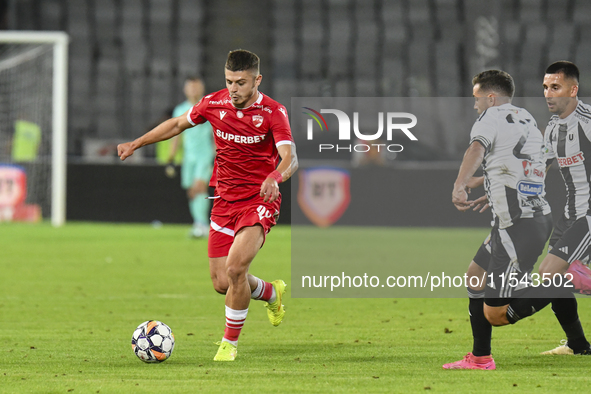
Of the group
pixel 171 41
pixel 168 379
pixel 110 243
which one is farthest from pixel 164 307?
pixel 171 41

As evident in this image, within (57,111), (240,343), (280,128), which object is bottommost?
(240,343)

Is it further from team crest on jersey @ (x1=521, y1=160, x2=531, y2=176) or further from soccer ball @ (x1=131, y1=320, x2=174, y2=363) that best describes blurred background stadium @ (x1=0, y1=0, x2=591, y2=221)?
team crest on jersey @ (x1=521, y1=160, x2=531, y2=176)

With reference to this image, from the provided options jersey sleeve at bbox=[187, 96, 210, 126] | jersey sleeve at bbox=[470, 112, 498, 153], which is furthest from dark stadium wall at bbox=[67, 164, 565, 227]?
jersey sleeve at bbox=[470, 112, 498, 153]

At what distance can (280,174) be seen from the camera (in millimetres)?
4555

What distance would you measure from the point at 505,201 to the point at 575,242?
0.60 meters

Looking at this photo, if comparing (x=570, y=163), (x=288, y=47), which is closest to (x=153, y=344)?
(x=570, y=163)

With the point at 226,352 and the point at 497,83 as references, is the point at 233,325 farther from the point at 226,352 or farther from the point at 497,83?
the point at 497,83

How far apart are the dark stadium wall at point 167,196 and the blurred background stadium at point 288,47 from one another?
3432 mm

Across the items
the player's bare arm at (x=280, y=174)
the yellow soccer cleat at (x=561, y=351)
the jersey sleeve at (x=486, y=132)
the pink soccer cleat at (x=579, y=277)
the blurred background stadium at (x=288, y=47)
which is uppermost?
the blurred background stadium at (x=288, y=47)

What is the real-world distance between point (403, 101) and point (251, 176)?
570 inches

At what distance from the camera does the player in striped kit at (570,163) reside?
4.64m

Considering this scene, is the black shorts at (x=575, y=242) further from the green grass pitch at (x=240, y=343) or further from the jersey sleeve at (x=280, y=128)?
the jersey sleeve at (x=280, y=128)

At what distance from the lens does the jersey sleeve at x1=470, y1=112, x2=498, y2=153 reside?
4238 mm

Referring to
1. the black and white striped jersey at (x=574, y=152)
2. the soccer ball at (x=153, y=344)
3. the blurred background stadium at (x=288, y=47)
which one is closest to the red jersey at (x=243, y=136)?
the soccer ball at (x=153, y=344)
